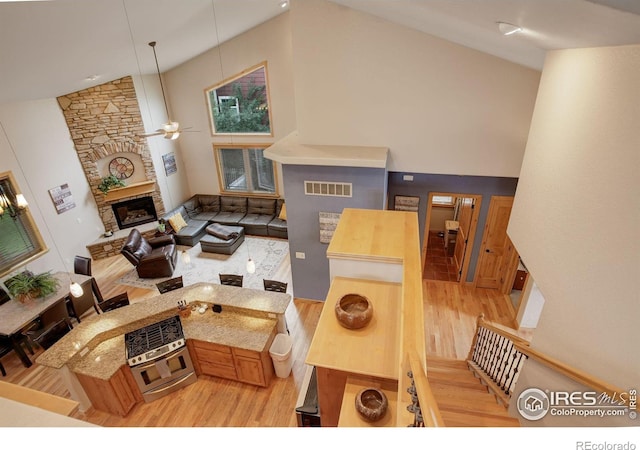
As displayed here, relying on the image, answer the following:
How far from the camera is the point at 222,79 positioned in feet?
29.1

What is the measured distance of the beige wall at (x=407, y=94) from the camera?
4914 millimetres

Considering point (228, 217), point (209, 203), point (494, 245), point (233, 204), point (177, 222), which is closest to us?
point (494, 245)

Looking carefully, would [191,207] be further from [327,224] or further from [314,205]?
[327,224]

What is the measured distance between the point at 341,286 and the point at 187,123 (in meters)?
8.59

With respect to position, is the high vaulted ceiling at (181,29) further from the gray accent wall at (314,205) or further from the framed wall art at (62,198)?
the gray accent wall at (314,205)

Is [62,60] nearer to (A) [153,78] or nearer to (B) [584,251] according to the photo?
(A) [153,78]

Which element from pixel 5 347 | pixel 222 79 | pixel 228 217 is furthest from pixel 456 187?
pixel 5 347

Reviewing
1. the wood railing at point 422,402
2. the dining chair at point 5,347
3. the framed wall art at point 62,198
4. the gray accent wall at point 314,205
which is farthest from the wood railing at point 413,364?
the framed wall art at point 62,198

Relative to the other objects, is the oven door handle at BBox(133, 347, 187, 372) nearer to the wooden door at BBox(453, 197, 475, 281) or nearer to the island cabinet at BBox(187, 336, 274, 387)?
the island cabinet at BBox(187, 336, 274, 387)

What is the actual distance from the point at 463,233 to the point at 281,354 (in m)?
4.73

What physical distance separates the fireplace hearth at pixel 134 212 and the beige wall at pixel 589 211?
9.24 metres

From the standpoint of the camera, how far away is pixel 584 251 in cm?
233

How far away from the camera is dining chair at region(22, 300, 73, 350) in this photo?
198 inches
